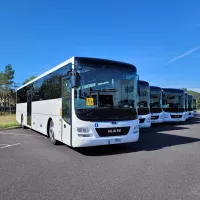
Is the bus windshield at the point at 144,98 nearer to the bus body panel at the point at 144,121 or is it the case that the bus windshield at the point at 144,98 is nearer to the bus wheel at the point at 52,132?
the bus body panel at the point at 144,121

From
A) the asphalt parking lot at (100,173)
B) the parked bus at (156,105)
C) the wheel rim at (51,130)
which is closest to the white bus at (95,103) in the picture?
the wheel rim at (51,130)

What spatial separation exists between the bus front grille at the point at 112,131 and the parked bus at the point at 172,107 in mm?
10868

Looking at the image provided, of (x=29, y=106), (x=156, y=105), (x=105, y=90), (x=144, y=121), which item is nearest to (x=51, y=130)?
(x=105, y=90)

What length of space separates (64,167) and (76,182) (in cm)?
125

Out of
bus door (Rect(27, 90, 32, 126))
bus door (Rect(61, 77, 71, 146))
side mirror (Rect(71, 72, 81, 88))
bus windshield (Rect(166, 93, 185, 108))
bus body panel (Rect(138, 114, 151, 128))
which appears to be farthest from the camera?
bus windshield (Rect(166, 93, 185, 108))

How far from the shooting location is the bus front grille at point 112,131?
7072mm

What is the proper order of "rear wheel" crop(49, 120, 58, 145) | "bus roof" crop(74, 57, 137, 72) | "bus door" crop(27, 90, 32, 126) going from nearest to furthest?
1. "bus roof" crop(74, 57, 137, 72)
2. "rear wheel" crop(49, 120, 58, 145)
3. "bus door" crop(27, 90, 32, 126)

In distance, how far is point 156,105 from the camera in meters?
16.6

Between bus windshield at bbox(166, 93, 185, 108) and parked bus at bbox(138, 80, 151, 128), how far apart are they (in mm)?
3653

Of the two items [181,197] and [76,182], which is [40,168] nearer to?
[76,182]

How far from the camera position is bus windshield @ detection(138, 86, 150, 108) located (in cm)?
1410

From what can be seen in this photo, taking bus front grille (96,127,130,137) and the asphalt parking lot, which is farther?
bus front grille (96,127,130,137)

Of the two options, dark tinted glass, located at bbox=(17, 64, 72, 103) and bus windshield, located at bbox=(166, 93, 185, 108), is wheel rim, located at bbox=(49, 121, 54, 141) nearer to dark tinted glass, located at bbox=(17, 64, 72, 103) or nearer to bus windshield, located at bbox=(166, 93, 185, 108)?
dark tinted glass, located at bbox=(17, 64, 72, 103)

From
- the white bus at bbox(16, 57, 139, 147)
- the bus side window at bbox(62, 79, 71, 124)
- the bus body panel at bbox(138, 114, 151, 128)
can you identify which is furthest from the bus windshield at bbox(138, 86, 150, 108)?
the bus side window at bbox(62, 79, 71, 124)
